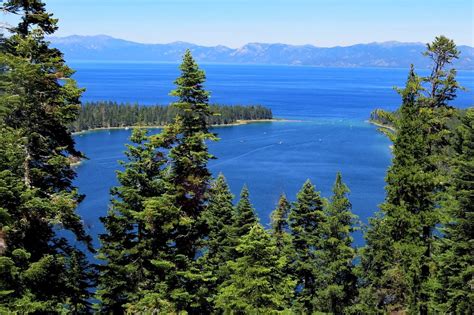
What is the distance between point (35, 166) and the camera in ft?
44.2

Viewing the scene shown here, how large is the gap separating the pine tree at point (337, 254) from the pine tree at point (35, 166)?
52.3ft

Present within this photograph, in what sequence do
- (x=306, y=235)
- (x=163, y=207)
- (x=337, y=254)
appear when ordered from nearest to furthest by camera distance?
1. (x=163, y=207)
2. (x=337, y=254)
3. (x=306, y=235)

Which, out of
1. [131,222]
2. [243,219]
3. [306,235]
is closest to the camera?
[131,222]

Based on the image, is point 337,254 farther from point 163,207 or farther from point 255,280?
point 163,207

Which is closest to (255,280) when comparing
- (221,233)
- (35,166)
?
(35,166)

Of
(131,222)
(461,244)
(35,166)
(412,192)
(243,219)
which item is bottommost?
(243,219)

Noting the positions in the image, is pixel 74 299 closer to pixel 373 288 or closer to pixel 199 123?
pixel 199 123

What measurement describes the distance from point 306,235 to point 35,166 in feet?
66.6

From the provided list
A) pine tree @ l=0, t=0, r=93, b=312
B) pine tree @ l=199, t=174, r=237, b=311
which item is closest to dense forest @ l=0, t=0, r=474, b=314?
pine tree @ l=0, t=0, r=93, b=312

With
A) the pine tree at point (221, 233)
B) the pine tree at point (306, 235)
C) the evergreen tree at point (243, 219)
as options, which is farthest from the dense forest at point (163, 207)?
the pine tree at point (221, 233)

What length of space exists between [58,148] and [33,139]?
70 cm

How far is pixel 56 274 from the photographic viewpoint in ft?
43.8

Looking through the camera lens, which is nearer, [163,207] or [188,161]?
[163,207]

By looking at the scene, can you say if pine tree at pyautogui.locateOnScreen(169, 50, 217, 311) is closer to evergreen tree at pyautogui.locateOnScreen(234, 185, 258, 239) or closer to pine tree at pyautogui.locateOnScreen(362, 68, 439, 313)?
pine tree at pyautogui.locateOnScreen(362, 68, 439, 313)
